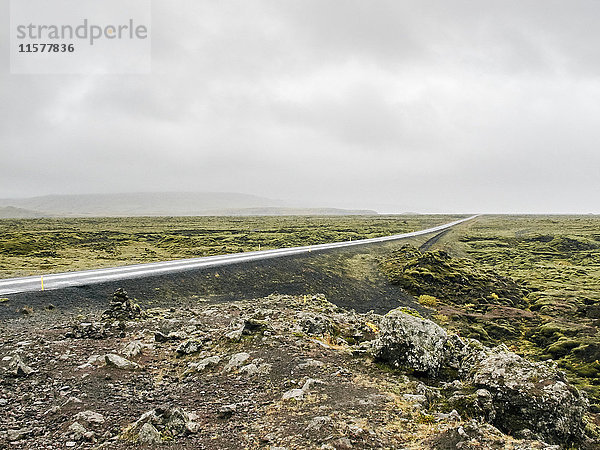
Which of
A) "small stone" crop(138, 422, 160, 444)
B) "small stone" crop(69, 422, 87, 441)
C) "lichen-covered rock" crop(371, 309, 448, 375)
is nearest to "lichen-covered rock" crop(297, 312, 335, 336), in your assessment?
"lichen-covered rock" crop(371, 309, 448, 375)

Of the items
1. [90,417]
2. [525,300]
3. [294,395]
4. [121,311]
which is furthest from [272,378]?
[525,300]

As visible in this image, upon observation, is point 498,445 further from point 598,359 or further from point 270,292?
point 270,292

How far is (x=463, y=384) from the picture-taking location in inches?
365

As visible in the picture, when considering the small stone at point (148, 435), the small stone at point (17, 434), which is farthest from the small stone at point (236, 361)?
the small stone at point (17, 434)

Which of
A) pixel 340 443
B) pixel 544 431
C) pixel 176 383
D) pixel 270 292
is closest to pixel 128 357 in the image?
pixel 176 383

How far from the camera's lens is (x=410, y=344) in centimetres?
1013

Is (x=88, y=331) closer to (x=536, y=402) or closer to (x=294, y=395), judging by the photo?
(x=294, y=395)

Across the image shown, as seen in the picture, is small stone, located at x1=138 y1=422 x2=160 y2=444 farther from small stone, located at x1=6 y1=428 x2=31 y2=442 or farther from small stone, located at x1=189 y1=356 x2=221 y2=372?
small stone, located at x1=189 y1=356 x2=221 y2=372

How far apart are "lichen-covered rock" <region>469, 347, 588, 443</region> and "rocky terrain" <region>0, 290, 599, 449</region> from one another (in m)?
0.02

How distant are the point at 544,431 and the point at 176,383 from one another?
8.46 metres

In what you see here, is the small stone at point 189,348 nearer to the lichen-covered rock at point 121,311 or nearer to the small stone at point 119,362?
the small stone at point 119,362

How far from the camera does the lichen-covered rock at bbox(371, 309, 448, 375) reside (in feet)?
32.8

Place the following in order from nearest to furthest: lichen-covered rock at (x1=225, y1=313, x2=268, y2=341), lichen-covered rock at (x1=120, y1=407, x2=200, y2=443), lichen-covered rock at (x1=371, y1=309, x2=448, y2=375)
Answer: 1. lichen-covered rock at (x1=120, y1=407, x2=200, y2=443)
2. lichen-covered rock at (x1=371, y1=309, x2=448, y2=375)
3. lichen-covered rock at (x1=225, y1=313, x2=268, y2=341)

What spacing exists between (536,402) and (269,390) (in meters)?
5.96
